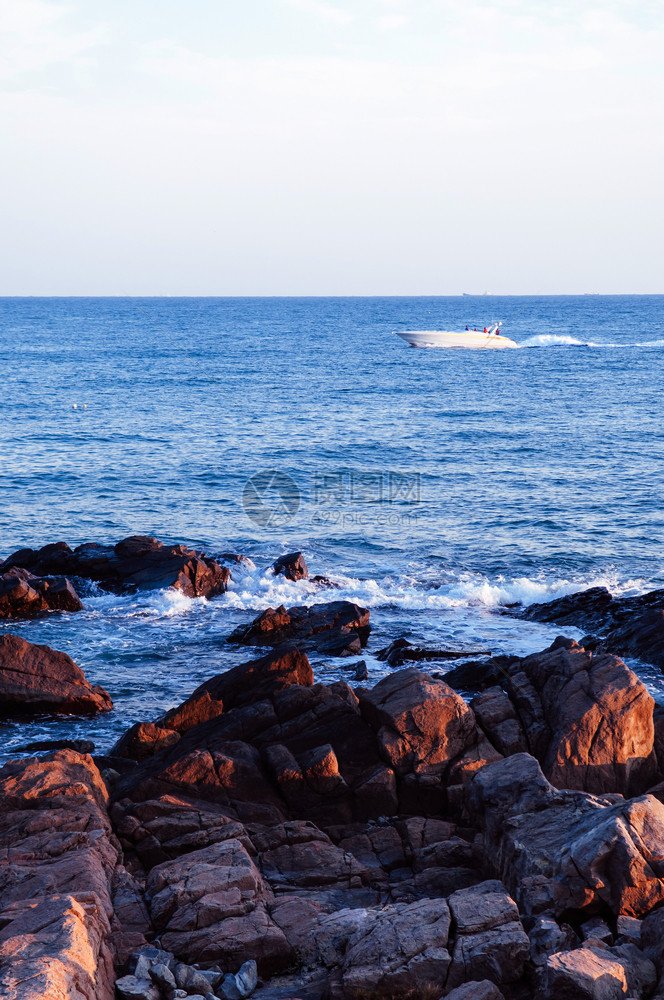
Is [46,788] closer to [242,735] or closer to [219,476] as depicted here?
[242,735]

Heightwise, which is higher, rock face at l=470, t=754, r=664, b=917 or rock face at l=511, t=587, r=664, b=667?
rock face at l=470, t=754, r=664, b=917

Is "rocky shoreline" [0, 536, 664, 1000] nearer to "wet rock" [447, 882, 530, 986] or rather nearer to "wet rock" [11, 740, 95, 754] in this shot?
"wet rock" [447, 882, 530, 986]

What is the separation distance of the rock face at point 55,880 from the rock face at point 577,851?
4576 millimetres

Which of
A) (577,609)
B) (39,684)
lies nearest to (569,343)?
(577,609)

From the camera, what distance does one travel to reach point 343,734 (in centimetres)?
1519

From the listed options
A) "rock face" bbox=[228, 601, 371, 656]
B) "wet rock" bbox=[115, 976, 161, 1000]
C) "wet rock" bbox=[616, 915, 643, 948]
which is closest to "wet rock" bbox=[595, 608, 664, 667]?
"rock face" bbox=[228, 601, 371, 656]

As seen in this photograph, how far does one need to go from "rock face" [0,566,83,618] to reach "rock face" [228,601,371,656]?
568 cm

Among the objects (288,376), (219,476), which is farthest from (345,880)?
(288,376)

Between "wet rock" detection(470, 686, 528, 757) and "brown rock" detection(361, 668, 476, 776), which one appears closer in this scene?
"brown rock" detection(361, 668, 476, 776)

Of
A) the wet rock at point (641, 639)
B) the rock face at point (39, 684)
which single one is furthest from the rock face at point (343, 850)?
the wet rock at point (641, 639)

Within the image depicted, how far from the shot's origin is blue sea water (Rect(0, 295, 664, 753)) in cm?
2436

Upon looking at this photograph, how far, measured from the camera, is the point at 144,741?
53.6ft

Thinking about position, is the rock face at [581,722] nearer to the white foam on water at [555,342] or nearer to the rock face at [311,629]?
the rock face at [311,629]

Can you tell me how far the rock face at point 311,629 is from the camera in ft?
75.3
